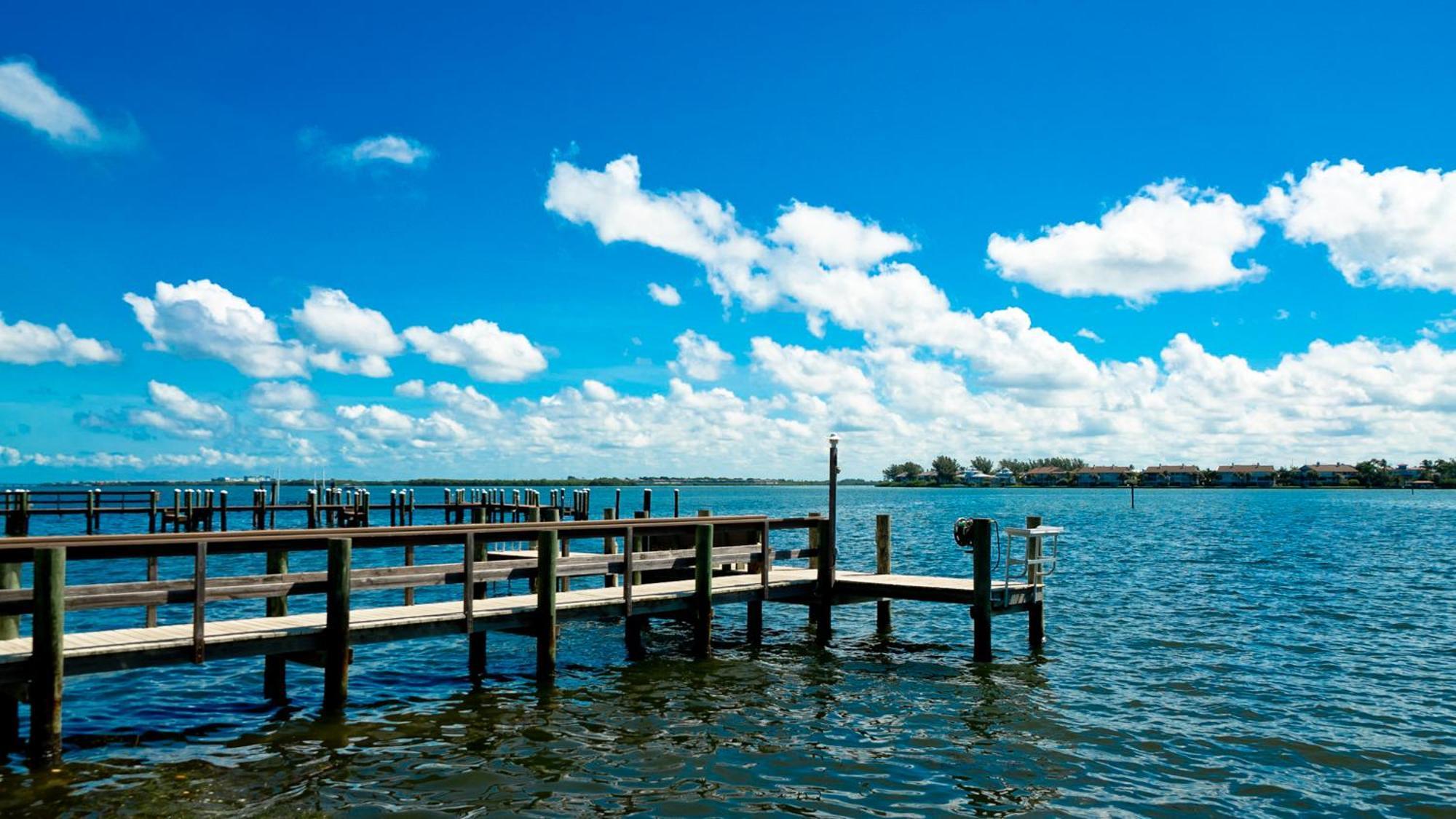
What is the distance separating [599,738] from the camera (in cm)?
1288

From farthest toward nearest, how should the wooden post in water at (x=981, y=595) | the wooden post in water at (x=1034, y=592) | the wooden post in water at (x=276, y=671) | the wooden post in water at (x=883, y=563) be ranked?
the wooden post in water at (x=883, y=563), the wooden post in water at (x=1034, y=592), the wooden post in water at (x=981, y=595), the wooden post in water at (x=276, y=671)

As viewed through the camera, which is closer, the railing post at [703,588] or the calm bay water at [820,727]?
the calm bay water at [820,727]

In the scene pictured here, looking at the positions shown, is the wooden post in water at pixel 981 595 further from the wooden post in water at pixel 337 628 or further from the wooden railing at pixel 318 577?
the wooden post in water at pixel 337 628

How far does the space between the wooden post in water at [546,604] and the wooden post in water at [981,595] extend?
Answer: 7.10 m

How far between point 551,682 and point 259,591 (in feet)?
14.7

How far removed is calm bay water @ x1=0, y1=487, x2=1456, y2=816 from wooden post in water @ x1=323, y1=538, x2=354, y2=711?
0.46m

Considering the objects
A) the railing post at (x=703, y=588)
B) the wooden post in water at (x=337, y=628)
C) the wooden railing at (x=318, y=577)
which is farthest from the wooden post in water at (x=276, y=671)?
the railing post at (x=703, y=588)

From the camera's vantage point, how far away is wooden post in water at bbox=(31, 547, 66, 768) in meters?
10.6

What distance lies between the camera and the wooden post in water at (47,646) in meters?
10.6

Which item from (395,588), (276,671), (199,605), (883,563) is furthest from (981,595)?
(199,605)

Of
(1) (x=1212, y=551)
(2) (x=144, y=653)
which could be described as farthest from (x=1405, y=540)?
(2) (x=144, y=653)

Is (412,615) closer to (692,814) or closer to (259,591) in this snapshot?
(259,591)

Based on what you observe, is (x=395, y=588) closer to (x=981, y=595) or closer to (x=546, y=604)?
(x=546, y=604)

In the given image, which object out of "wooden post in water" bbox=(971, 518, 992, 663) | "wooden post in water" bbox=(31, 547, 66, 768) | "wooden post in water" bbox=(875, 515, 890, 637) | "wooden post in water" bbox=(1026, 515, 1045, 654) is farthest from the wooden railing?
"wooden post in water" bbox=(1026, 515, 1045, 654)
